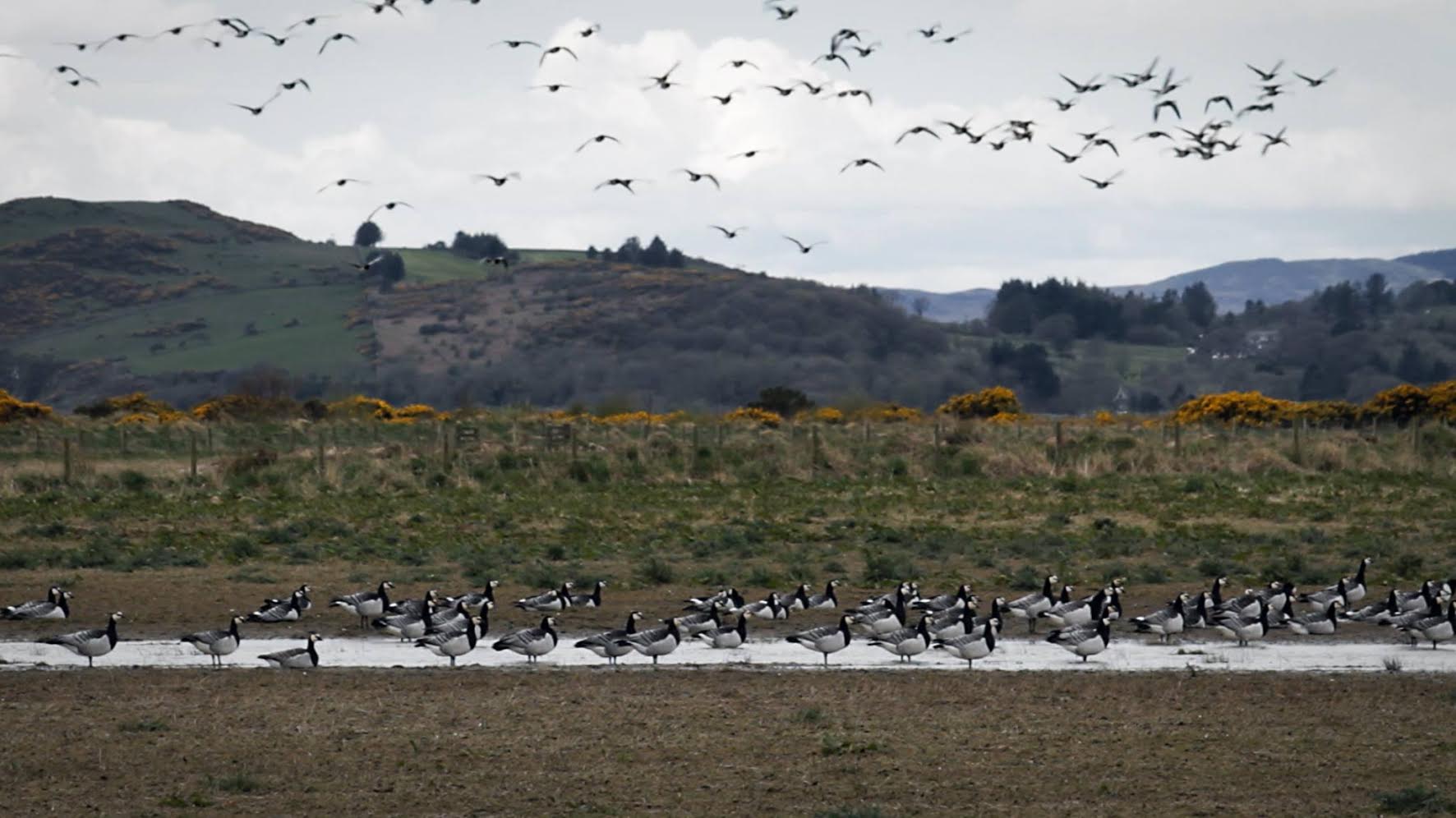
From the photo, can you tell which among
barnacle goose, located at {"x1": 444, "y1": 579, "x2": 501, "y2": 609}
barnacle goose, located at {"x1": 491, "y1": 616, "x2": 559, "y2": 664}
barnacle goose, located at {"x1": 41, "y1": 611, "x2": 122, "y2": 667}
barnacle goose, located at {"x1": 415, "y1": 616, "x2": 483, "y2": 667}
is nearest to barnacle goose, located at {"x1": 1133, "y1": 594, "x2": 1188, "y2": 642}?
barnacle goose, located at {"x1": 491, "y1": 616, "x2": 559, "y2": 664}

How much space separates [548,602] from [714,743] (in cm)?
931

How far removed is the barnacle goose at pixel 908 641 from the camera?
19.3 m

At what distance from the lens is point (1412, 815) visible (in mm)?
11570

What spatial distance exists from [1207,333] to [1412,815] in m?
158

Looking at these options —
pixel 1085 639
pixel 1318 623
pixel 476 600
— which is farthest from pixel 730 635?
pixel 1318 623

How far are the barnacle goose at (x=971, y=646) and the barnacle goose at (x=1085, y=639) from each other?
31.3 inches

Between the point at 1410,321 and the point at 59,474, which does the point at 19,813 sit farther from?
the point at 1410,321

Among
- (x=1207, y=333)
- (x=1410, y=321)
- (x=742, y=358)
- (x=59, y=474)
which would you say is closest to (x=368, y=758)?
(x=59, y=474)

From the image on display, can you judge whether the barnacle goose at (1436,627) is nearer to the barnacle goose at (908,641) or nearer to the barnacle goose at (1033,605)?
the barnacle goose at (1033,605)

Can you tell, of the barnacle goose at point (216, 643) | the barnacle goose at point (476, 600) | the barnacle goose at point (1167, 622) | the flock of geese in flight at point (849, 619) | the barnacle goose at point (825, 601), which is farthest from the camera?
the barnacle goose at point (825, 601)

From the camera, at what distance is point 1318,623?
21.4m

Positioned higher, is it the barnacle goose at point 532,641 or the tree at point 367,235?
the tree at point 367,235

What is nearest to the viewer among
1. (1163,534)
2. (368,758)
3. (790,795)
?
(790,795)

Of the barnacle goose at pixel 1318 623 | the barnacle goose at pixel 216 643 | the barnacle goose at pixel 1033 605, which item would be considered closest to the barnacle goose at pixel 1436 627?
the barnacle goose at pixel 1318 623
